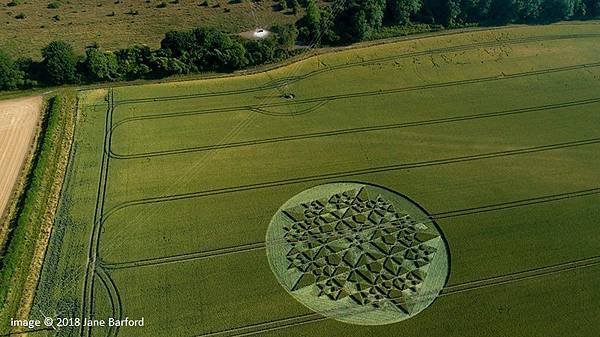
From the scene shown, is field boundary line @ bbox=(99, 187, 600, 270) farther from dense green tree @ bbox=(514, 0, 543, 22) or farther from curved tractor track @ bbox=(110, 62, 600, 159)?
dense green tree @ bbox=(514, 0, 543, 22)

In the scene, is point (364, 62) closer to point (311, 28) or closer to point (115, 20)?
point (311, 28)

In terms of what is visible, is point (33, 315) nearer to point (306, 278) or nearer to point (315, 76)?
point (306, 278)

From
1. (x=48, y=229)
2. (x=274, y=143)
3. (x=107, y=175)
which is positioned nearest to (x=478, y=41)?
(x=274, y=143)

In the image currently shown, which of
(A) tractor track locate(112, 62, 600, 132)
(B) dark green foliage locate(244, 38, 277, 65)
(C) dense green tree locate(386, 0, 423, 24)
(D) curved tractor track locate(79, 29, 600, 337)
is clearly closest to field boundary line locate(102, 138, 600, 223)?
(D) curved tractor track locate(79, 29, 600, 337)

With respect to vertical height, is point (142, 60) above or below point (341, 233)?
above

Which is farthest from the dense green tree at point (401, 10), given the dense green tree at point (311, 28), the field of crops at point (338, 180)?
the dense green tree at point (311, 28)

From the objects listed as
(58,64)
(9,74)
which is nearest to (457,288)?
(58,64)
